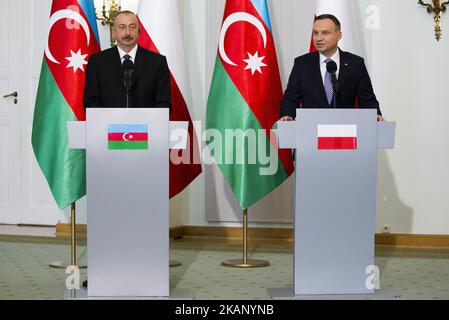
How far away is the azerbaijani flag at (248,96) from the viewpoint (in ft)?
21.7

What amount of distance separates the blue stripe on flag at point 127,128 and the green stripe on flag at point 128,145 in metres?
0.07

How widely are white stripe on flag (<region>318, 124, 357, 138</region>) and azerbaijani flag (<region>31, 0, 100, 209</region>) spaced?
217cm

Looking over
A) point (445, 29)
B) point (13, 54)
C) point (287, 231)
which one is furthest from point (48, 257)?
point (445, 29)

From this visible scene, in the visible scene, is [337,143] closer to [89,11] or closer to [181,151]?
[181,151]

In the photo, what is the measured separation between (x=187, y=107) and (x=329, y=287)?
259cm

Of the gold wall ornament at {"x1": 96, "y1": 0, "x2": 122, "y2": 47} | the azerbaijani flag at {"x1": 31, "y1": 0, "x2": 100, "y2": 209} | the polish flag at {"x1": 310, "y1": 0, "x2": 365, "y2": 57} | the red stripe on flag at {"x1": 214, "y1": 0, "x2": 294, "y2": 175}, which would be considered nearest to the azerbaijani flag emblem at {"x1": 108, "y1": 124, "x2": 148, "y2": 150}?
the azerbaijani flag at {"x1": 31, "y1": 0, "x2": 100, "y2": 209}

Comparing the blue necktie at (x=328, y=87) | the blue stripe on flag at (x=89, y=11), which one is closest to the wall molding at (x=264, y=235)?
the blue stripe on flag at (x=89, y=11)

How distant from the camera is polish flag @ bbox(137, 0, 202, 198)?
6945 millimetres

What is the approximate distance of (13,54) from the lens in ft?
29.7

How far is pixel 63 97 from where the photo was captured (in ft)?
20.8

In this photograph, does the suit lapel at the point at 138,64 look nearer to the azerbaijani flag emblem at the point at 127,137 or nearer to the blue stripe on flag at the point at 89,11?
the azerbaijani flag emblem at the point at 127,137

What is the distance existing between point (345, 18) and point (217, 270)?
7.70ft
